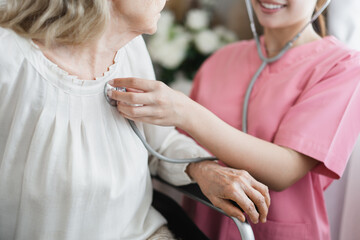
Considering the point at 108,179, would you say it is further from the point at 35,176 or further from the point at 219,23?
the point at 219,23

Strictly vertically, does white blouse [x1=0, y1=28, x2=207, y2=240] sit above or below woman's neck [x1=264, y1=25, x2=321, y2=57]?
below

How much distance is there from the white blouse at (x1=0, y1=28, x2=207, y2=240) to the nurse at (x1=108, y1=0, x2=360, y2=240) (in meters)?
0.08

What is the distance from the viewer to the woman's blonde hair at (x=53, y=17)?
0.81m

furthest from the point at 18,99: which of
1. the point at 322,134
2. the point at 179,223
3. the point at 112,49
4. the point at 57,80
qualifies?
the point at 322,134

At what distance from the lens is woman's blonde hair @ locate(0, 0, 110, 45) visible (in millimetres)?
806

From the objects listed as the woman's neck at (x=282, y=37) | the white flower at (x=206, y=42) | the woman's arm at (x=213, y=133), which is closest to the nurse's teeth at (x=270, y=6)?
the woman's neck at (x=282, y=37)

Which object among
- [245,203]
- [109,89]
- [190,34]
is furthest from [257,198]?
[190,34]

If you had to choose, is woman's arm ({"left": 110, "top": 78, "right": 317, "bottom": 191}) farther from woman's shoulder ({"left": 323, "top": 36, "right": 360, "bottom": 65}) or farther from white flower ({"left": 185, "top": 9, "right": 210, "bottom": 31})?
white flower ({"left": 185, "top": 9, "right": 210, "bottom": 31})

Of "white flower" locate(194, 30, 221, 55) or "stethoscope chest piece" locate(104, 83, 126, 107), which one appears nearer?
"stethoscope chest piece" locate(104, 83, 126, 107)

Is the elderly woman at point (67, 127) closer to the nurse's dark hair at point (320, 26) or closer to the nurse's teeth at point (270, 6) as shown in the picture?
the nurse's teeth at point (270, 6)

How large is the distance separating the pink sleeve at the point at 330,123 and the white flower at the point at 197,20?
3.44 ft

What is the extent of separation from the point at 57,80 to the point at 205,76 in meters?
0.70

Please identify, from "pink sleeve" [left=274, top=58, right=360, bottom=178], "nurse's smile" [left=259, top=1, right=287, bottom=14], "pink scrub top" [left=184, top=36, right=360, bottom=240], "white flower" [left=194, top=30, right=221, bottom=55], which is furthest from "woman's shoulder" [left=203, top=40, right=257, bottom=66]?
"white flower" [left=194, top=30, right=221, bottom=55]

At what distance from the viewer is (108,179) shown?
88 centimetres
